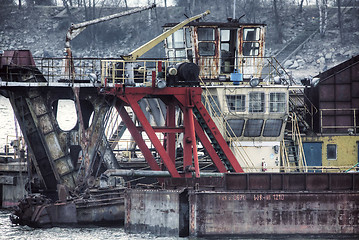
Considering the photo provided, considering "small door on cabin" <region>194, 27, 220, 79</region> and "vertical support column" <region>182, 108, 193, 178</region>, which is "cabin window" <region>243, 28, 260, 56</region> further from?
"vertical support column" <region>182, 108, 193, 178</region>

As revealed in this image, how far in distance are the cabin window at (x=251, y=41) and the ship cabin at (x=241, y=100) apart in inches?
2.3

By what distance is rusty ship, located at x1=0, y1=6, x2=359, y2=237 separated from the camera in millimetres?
37094

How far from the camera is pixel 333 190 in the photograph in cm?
3800

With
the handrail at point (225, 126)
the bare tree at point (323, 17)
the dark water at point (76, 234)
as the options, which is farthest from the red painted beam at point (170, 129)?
the bare tree at point (323, 17)

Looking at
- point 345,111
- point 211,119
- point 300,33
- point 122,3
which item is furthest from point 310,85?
point 122,3

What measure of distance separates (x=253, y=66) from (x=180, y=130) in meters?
7.39

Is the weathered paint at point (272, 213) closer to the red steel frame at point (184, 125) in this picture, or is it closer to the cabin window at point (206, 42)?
the red steel frame at point (184, 125)

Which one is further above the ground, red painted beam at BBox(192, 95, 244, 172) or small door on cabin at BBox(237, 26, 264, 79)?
→ small door on cabin at BBox(237, 26, 264, 79)

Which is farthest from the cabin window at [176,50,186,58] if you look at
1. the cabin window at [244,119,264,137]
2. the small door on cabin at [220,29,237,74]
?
the cabin window at [244,119,264,137]

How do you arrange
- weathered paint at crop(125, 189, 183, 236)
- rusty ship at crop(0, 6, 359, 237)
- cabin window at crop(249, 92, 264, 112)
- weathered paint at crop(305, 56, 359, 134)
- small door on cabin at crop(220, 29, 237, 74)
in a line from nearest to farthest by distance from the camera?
weathered paint at crop(125, 189, 183, 236) < rusty ship at crop(0, 6, 359, 237) < cabin window at crop(249, 92, 264, 112) < small door on cabin at crop(220, 29, 237, 74) < weathered paint at crop(305, 56, 359, 134)

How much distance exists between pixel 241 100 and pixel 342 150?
7076mm

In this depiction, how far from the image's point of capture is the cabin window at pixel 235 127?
140 feet

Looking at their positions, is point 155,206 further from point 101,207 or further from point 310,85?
point 310,85

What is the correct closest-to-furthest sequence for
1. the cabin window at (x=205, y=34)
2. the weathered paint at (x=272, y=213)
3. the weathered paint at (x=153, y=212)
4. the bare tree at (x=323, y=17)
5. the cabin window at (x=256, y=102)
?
the weathered paint at (x=272, y=213) < the weathered paint at (x=153, y=212) < the cabin window at (x=256, y=102) < the cabin window at (x=205, y=34) < the bare tree at (x=323, y=17)
